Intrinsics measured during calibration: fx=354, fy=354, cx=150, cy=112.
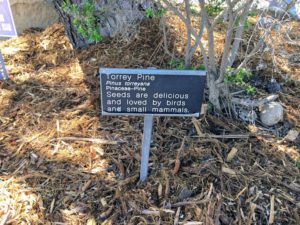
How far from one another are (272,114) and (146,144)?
4.38 feet

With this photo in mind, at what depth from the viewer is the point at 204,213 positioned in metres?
2.35

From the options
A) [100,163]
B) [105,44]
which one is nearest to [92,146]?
[100,163]

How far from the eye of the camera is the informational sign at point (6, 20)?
3369 mm

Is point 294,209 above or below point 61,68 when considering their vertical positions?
below

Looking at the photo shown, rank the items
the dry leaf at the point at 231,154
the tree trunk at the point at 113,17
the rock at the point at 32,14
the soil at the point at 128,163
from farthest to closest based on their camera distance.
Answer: the rock at the point at 32,14 → the tree trunk at the point at 113,17 → the dry leaf at the point at 231,154 → the soil at the point at 128,163

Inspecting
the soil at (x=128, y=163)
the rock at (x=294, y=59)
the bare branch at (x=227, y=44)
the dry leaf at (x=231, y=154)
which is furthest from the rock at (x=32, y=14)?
the dry leaf at (x=231, y=154)

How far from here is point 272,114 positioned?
10.1 ft

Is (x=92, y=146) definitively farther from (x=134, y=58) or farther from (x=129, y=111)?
(x=134, y=58)

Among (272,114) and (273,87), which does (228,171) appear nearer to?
(272,114)

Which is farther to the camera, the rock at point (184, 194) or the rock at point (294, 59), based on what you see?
the rock at point (294, 59)

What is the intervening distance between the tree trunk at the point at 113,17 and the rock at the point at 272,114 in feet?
4.93

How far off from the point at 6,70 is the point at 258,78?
2.63 m

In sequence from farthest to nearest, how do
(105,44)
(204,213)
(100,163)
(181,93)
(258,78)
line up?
(105,44), (258,78), (100,163), (204,213), (181,93)

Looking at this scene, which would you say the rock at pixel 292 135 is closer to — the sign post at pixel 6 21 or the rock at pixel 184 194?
the rock at pixel 184 194
